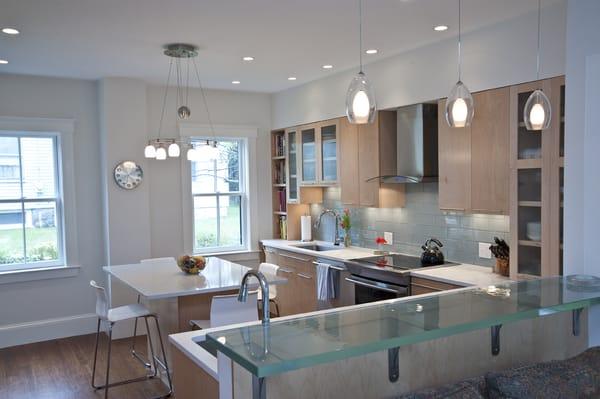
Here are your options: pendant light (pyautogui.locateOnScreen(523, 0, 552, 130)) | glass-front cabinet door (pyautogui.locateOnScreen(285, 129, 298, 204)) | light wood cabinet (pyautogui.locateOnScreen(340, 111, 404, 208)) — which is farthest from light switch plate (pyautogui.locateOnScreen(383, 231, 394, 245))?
pendant light (pyautogui.locateOnScreen(523, 0, 552, 130))

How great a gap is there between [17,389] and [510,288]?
3974 millimetres

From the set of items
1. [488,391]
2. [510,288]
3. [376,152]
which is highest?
[376,152]

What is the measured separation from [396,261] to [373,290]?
391 mm

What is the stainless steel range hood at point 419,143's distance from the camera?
4430mm

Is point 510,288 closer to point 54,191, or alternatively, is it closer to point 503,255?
point 503,255

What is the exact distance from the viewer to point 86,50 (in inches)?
170

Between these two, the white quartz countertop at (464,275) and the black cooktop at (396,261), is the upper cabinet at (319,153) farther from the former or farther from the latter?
the white quartz countertop at (464,275)

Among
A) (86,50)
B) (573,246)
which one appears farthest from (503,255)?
(86,50)

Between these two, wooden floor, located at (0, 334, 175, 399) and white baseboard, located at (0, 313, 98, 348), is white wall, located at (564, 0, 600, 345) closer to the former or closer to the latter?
wooden floor, located at (0, 334, 175, 399)

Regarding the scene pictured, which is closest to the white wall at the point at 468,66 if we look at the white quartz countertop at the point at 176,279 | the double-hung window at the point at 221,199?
the double-hung window at the point at 221,199

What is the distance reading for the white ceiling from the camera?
3269 millimetres

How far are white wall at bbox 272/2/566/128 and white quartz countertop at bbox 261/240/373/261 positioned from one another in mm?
1473

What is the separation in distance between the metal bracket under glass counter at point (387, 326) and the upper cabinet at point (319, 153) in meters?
3.33

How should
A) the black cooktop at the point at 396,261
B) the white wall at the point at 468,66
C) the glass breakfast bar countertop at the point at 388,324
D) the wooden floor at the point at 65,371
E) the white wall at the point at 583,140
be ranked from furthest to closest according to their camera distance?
the black cooktop at the point at 396,261 < the wooden floor at the point at 65,371 < the white wall at the point at 468,66 < the white wall at the point at 583,140 < the glass breakfast bar countertop at the point at 388,324
